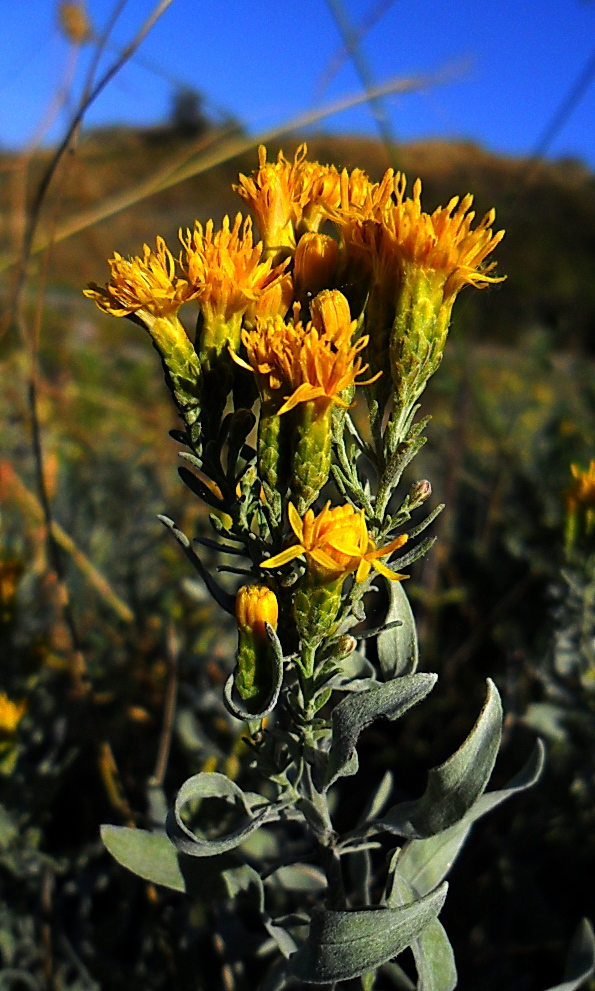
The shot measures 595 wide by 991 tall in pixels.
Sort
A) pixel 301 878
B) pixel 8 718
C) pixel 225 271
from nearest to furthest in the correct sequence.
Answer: pixel 225 271 → pixel 301 878 → pixel 8 718

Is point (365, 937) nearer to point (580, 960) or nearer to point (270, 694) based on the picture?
point (270, 694)

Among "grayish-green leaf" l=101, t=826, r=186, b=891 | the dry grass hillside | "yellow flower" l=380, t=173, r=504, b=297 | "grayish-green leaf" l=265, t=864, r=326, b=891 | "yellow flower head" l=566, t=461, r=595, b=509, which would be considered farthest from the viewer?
the dry grass hillside

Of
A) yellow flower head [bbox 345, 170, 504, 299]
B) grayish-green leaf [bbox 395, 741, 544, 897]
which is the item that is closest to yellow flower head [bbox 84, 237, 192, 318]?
yellow flower head [bbox 345, 170, 504, 299]

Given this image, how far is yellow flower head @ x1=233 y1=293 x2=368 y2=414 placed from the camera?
36.6 inches

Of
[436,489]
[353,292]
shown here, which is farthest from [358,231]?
[436,489]

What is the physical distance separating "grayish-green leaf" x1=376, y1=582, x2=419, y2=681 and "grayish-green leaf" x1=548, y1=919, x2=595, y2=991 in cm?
54

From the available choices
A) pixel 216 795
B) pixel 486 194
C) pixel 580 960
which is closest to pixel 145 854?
pixel 216 795

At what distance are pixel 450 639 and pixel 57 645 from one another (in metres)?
1.51

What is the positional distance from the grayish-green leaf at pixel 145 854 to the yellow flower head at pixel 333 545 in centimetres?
50

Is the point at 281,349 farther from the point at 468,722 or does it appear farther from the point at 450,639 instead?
the point at 450,639

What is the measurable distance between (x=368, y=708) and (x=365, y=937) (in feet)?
0.89

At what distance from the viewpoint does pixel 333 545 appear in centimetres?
92

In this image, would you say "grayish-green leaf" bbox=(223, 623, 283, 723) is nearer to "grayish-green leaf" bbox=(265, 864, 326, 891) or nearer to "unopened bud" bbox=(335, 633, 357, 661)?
"unopened bud" bbox=(335, 633, 357, 661)

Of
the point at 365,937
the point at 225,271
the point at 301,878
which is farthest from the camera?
the point at 301,878
